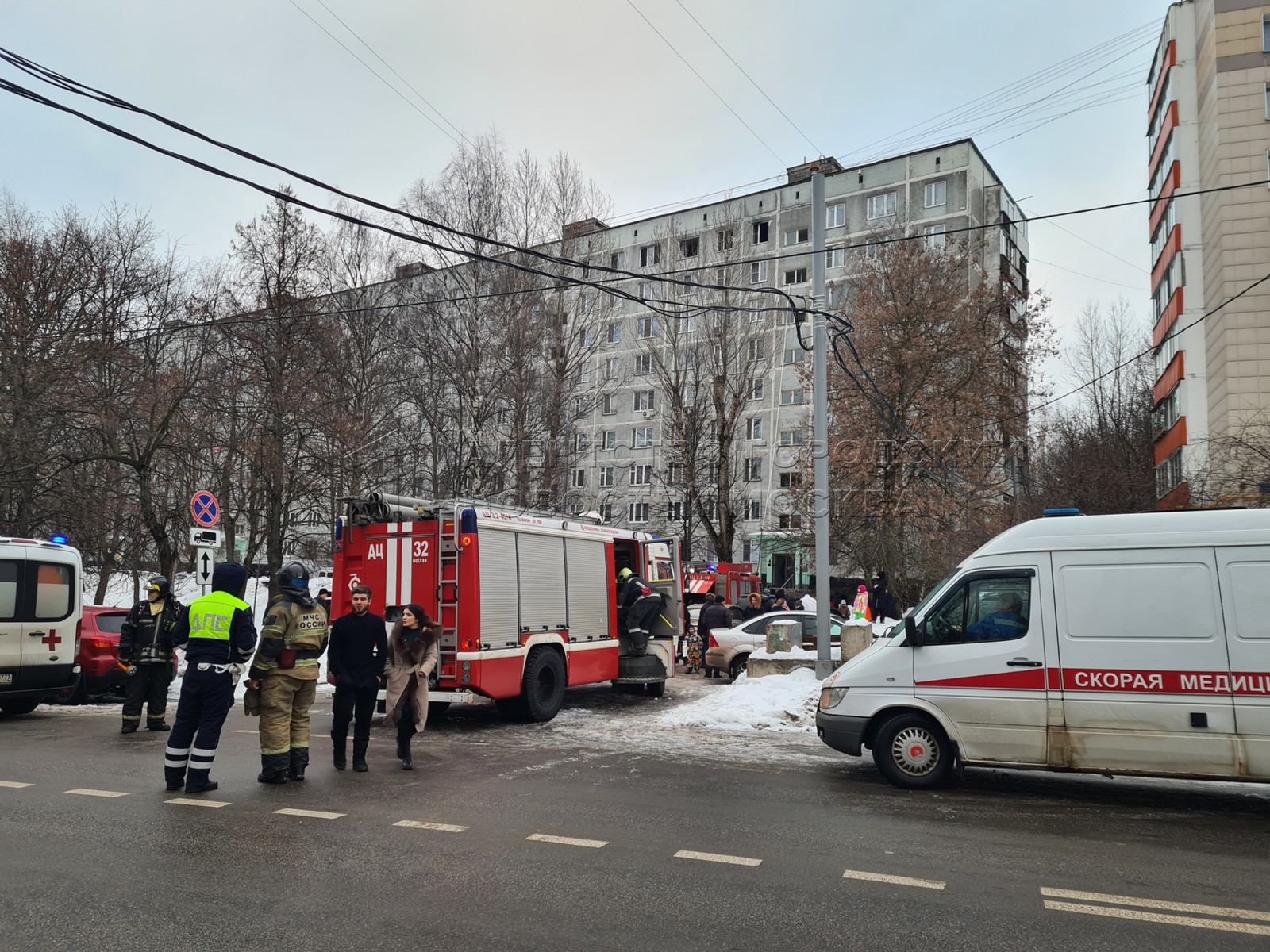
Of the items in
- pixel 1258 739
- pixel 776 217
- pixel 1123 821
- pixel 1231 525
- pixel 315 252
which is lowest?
pixel 1123 821

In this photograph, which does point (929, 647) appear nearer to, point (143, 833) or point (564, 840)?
point (564, 840)

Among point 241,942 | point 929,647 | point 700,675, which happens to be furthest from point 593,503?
point 241,942

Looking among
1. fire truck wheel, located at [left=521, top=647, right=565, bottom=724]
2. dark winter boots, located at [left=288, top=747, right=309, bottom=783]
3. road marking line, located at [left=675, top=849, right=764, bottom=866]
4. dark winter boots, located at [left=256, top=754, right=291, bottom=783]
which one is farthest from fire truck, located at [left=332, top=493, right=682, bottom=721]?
Result: road marking line, located at [left=675, top=849, right=764, bottom=866]

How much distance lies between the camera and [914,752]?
336 inches

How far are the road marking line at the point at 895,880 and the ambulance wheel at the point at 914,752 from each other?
296cm

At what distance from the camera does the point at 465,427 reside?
33.9m

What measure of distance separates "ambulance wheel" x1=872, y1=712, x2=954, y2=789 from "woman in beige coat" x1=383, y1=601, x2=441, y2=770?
429 cm

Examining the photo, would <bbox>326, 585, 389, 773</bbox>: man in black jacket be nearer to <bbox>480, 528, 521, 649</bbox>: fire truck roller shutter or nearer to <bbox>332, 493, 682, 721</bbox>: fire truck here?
<bbox>332, 493, 682, 721</bbox>: fire truck

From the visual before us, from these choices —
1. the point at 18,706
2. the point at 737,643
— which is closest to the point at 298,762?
the point at 18,706

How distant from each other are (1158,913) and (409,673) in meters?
6.68

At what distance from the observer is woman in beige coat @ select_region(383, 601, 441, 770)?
9.30 metres

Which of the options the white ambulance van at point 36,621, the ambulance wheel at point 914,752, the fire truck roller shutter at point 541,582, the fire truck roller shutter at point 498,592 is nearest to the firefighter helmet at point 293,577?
the fire truck roller shutter at point 498,592

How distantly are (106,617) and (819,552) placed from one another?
1136cm

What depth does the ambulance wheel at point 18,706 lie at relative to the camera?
1343 cm
